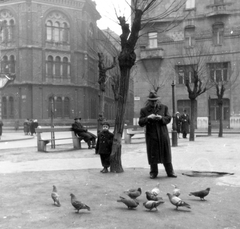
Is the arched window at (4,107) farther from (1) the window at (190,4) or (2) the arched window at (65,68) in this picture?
(1) the window at (190,4)

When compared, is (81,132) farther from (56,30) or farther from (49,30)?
(56,30)

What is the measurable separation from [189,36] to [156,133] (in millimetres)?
30914

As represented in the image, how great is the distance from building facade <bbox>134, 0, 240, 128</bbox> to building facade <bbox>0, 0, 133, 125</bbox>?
1034 cm

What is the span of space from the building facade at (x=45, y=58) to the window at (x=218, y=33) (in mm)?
15628

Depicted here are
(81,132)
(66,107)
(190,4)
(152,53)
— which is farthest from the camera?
(66,107)

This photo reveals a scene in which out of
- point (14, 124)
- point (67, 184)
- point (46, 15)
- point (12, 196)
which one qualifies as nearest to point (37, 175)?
point (67, 184)

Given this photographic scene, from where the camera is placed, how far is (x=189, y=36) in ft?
123

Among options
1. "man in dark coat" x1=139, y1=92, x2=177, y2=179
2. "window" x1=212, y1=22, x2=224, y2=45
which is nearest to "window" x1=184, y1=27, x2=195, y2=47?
"window" x1=212, y1=22, x2=224, y2=45

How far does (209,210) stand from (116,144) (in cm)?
386

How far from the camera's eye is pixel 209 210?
Result: 18.5ft

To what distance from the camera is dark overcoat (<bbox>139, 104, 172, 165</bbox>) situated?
816cm

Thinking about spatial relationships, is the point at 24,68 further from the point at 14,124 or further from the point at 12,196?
the point at 12,196

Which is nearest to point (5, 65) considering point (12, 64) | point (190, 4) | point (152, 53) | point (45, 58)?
point (12, 64)

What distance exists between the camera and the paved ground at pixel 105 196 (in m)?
4.99
